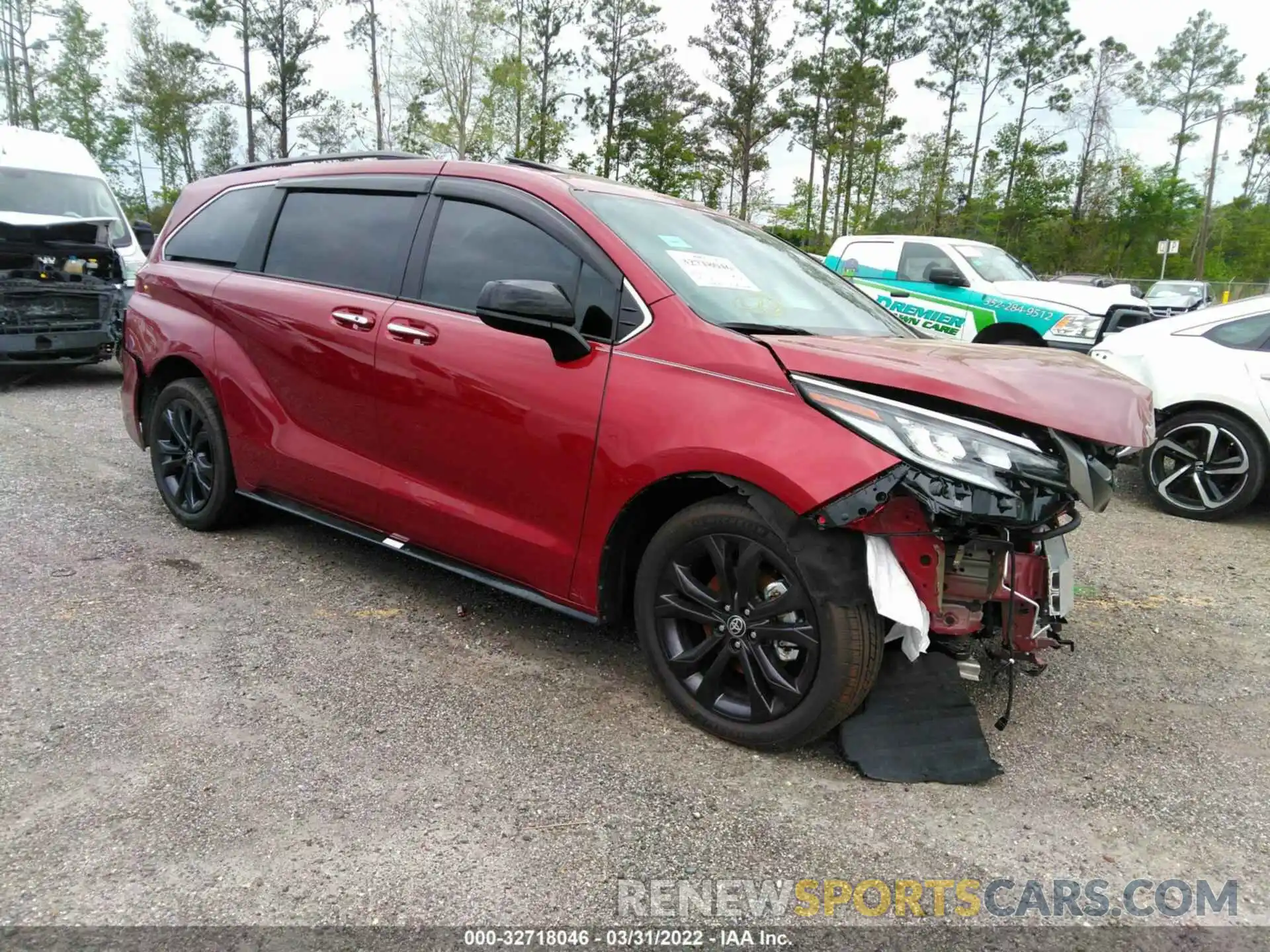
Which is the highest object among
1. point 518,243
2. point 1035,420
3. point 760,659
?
point 518,243

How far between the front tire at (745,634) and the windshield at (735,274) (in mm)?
752

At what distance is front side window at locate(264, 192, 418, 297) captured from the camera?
366 centimetres

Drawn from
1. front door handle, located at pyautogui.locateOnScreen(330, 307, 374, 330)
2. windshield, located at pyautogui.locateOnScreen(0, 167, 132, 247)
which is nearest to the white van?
windshield, located at pyautogui.locateOnScreen(0, 167, 132, 247)

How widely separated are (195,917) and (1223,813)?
9.16 ft

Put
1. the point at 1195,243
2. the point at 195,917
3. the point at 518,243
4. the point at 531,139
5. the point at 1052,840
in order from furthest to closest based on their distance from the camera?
the point at 1195,243 → the point at 531,139 → the point at 518,243 → the point at 1052,840 → the point at 195,917

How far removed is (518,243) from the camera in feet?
10.8

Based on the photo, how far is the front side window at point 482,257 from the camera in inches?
125

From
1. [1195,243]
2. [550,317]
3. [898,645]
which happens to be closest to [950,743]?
[898,645]

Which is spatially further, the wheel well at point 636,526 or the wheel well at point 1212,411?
the wheel well at point 1212,411

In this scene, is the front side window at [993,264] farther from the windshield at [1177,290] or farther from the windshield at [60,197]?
the windshield at [1177,290]

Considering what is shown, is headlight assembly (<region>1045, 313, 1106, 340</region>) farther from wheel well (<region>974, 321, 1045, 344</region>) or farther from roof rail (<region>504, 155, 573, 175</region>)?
roof rail (<region>504, 155, 573, 175</region>)

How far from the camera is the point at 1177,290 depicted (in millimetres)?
28000

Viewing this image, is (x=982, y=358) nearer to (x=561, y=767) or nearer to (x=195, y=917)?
(x=561, y=767)

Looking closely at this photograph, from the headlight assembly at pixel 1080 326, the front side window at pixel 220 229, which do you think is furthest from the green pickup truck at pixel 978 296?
the front side window at pixel 220 229
